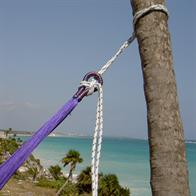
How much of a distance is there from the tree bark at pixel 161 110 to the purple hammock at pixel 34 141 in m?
0.52

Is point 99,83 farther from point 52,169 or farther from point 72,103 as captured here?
point 52,169

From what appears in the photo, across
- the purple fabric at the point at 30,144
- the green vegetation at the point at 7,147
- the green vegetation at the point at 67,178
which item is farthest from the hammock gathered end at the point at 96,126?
the green vegetation at the point at 7,147

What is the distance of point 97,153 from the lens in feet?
8.57

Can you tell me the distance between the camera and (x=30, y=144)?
7.92 feet

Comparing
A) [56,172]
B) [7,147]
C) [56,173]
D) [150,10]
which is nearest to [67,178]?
[56,173]

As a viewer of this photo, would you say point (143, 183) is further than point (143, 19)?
Yes

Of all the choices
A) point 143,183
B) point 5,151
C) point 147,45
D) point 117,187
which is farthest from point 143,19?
point 143,183

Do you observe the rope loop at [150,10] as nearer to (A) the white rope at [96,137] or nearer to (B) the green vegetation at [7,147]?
(A) the white rope at [96,137]

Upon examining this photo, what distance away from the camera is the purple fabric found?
2332 millimetres

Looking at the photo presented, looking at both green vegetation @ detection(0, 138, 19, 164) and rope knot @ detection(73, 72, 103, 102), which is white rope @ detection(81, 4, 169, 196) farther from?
green vegetation @ detection(0, 138, 19, 164)

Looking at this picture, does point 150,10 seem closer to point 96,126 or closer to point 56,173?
point 96,126

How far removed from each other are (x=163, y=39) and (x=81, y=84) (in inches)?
27.1

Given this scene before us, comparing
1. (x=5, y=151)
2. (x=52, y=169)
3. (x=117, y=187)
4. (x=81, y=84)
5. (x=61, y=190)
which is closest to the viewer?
(x=81, y=84)

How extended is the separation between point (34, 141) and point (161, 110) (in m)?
0.73
